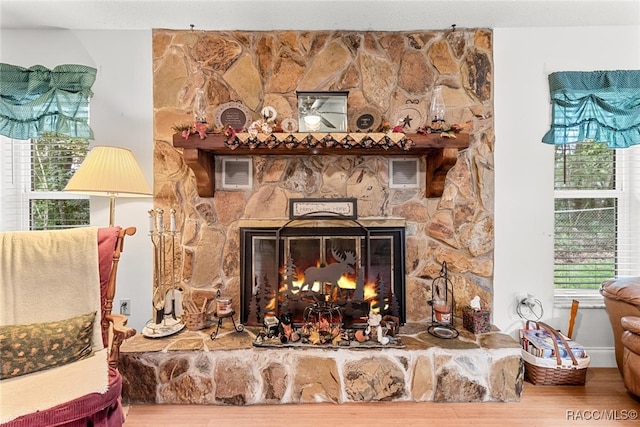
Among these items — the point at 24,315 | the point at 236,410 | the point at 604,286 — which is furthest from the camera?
the point at 604,286

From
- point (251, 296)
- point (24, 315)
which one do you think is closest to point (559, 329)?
point (251, 296)

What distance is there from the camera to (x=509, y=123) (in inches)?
91.1

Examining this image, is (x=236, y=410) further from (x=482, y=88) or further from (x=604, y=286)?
(x=482, y=88)

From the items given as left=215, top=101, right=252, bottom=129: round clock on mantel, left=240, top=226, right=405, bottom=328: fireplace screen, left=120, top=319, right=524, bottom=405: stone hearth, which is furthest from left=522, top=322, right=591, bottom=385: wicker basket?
left=215, top=101, right=252, bottom=129: round clock on mantel

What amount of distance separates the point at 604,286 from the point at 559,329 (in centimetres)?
45

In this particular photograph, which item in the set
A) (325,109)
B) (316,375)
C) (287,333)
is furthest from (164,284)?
(325,109)

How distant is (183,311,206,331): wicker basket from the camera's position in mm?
2068

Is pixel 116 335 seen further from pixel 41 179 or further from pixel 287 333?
pixel 41 179

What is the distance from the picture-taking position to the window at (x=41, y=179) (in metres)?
2.36

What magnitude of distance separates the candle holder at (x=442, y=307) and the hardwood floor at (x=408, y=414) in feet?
1.30

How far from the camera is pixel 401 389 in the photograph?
1.83 meters

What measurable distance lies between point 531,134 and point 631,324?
1.32 metres

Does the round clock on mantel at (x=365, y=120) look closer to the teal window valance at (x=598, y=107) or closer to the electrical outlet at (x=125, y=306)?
the teal window valance at (x=598, y=107)

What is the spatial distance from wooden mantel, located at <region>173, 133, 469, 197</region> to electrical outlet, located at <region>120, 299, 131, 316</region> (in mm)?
939
